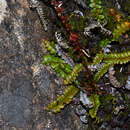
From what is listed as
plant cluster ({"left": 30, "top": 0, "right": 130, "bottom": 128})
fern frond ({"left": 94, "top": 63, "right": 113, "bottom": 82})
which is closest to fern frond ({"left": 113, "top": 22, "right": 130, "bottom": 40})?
plant cluster ({"left": 30, "top": 0, "right": 130, "bottom": 128})

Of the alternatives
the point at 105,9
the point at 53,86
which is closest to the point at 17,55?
the point at 53,86

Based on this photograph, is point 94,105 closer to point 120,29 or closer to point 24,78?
point 24,78

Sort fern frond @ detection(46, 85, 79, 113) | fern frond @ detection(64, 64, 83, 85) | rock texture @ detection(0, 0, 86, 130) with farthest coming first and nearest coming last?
fern frond @ detection(64, 64, 83, 85) → fern frond @ detection(46, 85, 79, 113) → rock texture @ detection(0, 0, 86, 130)

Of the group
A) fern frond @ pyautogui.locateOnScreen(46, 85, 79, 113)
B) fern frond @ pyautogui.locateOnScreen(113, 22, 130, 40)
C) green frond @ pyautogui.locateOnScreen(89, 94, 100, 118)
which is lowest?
green frond @ pyautogui.locateOnScreen(89, 94, 100, 118)

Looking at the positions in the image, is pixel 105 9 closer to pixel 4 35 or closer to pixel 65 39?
pixel 65 39

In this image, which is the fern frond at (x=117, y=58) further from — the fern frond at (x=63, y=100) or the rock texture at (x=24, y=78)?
the rock texture at (x=24, y=78)

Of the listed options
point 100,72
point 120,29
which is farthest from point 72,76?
point 120,29

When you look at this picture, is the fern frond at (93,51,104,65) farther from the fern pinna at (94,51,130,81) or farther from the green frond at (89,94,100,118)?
Result: the green frond at (89,94,100,118)
